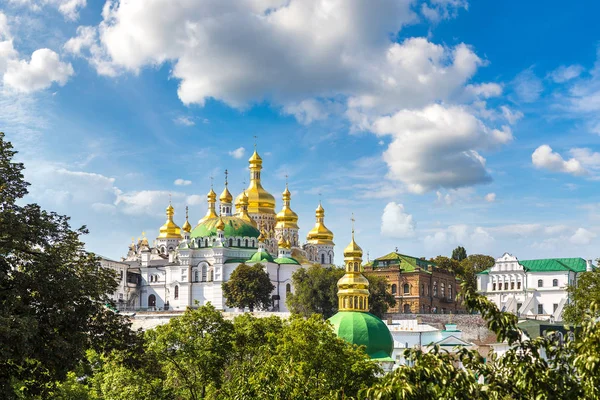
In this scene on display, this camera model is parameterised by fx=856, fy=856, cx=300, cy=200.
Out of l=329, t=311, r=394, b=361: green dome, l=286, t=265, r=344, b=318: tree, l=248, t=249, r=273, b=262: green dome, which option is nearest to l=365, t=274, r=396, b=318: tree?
l=286, t=265, r=344, b=318: tree

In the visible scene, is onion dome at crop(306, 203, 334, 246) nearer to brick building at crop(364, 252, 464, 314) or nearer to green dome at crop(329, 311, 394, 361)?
brick building at crop(364, 252, 464, 314)

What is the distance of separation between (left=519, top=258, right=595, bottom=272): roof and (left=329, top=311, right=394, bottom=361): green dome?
2308 inches

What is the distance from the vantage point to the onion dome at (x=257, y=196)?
10412cm

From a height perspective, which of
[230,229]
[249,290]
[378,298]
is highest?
[230,229]

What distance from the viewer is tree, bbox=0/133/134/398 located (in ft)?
63.1

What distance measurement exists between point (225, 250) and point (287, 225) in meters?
15.3

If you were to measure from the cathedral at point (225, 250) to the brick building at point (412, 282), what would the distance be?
28.4ft

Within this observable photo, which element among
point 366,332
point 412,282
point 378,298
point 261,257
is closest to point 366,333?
point 366,332

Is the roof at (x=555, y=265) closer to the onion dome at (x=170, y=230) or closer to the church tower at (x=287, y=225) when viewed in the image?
the church tower at (x=287, y=225)

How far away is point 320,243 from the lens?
102 metres

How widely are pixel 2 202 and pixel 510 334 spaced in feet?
42.4

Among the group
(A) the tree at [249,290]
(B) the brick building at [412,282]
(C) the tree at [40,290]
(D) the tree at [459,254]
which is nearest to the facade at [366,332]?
(C) the tree at [40,290]

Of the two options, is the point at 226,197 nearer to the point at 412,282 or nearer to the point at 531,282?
the point at 412,282

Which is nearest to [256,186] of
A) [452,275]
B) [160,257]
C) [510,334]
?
[160,257]
